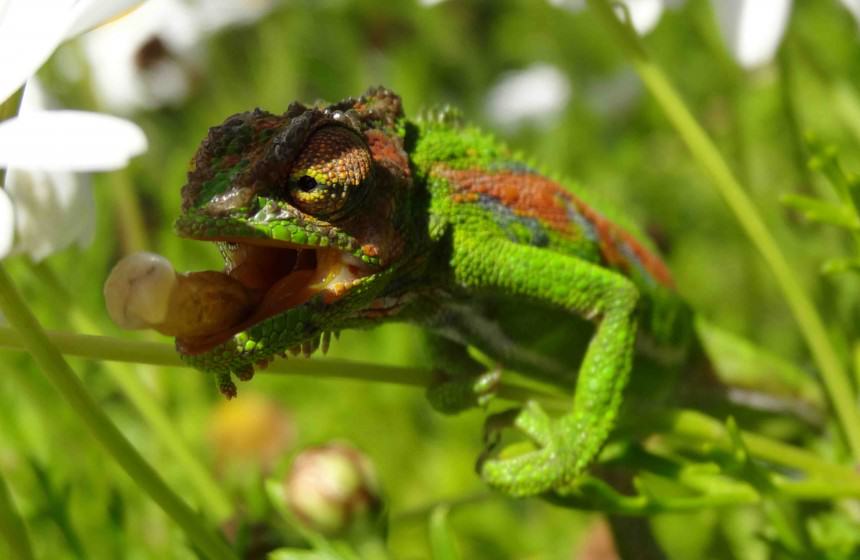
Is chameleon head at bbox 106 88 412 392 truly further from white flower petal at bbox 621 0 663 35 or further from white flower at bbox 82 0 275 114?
white flower at bbox 82 0 275 114

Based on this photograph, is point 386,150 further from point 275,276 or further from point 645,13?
point 645,13

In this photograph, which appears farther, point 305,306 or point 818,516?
point 818,516

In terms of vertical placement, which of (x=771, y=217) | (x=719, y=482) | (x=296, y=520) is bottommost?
(x=771, y=217)

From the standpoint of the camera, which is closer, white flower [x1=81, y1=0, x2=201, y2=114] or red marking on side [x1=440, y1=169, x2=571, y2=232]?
red marking on side [x1=440, y1=169, x2=571, y2=232]

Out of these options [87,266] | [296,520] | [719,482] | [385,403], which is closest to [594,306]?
[719,482]

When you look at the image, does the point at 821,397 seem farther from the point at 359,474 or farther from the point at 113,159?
the point at 113,159

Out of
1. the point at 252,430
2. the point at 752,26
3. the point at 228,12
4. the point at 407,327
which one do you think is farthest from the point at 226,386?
the point at 228,12

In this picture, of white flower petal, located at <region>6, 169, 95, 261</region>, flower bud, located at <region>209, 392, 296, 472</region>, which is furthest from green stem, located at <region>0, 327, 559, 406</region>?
flower bud, located at <region>209, 392, 296, 472</region>
